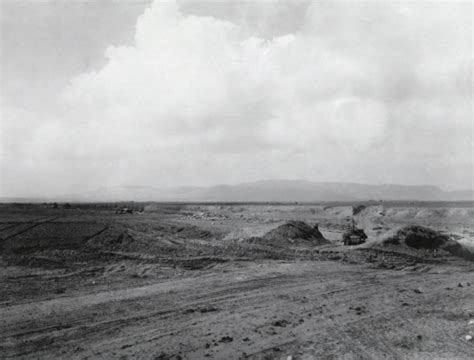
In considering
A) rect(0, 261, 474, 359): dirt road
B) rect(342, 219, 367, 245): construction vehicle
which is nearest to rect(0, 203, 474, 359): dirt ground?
rect(0, 261, 474, 359): dirt road

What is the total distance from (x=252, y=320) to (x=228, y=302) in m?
2.00

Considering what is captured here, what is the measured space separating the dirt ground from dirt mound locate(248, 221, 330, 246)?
7.14 feet

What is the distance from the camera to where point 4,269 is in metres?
18.2

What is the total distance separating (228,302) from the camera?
42.7 feet

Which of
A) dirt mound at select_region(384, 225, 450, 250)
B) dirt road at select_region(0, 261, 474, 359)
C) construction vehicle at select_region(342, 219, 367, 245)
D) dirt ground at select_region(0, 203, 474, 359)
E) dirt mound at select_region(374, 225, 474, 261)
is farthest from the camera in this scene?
construction vehicle at select_region(342, 219, 367, 245)

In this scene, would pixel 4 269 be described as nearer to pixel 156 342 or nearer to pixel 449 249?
pixel 156 342

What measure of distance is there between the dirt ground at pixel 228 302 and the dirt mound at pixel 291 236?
218 cm

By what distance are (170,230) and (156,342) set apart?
26041 mm

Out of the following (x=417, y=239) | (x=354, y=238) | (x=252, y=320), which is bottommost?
(x=252, y=320)

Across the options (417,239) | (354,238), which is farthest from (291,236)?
(417,239)

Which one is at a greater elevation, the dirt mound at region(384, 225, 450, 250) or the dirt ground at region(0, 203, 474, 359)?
the dirt mound at region(384, 225, 450, 250)

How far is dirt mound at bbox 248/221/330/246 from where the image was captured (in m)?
27.5

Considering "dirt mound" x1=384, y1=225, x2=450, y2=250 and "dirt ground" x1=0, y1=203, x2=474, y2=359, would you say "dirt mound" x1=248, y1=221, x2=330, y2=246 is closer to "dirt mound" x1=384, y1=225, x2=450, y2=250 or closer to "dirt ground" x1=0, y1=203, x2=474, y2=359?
"dirt ground" x1=0, y1=203, x2=474, y2=359

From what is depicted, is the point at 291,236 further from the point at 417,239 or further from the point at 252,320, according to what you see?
the point at 252,320
